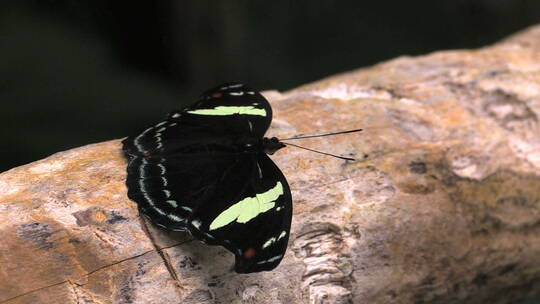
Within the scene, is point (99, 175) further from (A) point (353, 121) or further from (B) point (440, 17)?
(B) point (440, 17)

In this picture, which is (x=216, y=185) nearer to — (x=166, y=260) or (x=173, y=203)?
(x=173, y=203)

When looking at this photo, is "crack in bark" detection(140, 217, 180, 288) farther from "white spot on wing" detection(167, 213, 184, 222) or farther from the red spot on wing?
the red spot on wing

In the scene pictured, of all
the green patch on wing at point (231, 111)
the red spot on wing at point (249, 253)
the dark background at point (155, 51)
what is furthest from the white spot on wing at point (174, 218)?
the dark background at point (155, 51)

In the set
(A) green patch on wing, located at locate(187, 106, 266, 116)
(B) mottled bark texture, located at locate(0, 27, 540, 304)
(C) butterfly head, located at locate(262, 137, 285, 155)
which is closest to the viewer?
(B) mottled bark texture, located at locate(0, 27, 540, 304)

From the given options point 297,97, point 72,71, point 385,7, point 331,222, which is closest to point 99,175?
point 331,222

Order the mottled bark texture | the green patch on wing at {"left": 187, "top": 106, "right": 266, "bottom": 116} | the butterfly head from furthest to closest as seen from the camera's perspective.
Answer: the green patch on wing at {"left": 187, "top": 106, "right": 266, "bottom": 116}, the butterfly head, the mottled bark texture

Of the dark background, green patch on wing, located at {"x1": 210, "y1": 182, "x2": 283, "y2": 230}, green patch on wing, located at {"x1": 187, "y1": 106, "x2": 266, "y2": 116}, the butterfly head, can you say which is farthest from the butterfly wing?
the dark background
